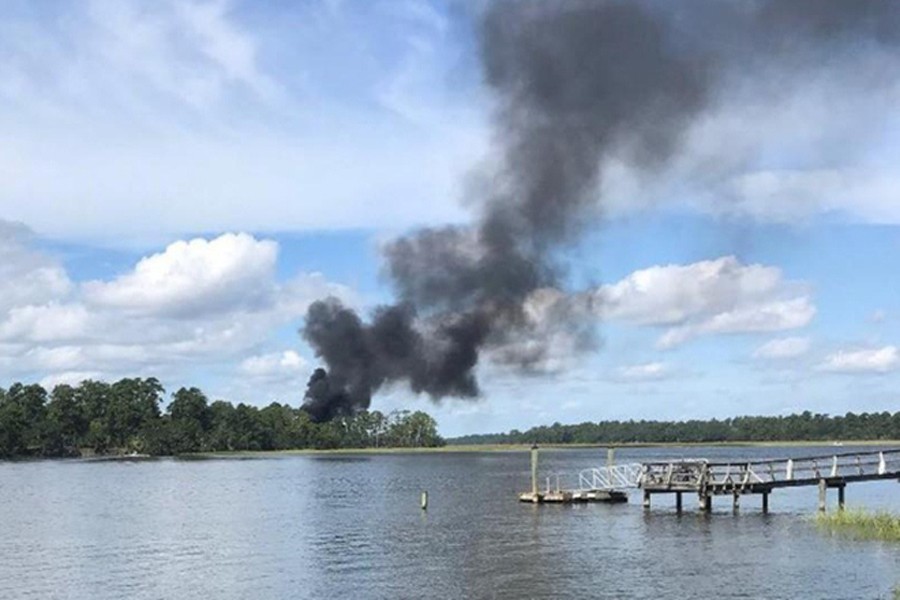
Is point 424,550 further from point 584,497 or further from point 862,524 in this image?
point 584,497

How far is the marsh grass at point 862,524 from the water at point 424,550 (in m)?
1.43

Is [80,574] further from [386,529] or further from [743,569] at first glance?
[743,569]

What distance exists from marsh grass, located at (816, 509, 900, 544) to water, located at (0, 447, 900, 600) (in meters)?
1.43

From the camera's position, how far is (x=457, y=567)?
4869 cm

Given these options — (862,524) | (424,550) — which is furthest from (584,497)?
(424,550)

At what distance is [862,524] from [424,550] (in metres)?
23.3

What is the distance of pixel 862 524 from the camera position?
191ft

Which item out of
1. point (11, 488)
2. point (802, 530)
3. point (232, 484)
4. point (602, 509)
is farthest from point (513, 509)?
point (11, 488)

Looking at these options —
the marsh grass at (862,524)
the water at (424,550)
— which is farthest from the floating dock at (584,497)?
the marsh grass at (862,524)

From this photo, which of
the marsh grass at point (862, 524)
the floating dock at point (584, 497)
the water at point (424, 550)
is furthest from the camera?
the floating dock at point (584, 497)

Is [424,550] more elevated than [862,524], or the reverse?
[862,524]

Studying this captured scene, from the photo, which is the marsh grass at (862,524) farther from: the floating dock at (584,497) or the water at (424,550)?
the floating dock at (584,497)

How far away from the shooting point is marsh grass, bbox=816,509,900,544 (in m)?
54.5

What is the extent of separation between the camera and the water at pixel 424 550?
43.4m
